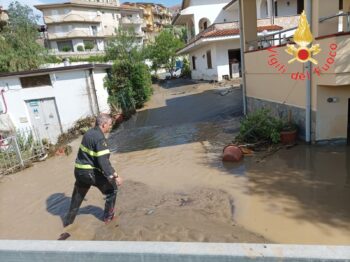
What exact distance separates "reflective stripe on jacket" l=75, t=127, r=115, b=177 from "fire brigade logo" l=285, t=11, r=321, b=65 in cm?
495

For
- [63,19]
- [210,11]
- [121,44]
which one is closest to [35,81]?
[121,44]

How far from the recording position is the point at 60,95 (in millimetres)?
14789

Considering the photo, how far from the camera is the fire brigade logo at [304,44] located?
6605 millimetres

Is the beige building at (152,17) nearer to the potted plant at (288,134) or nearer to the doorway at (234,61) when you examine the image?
the doorway at (234,61)

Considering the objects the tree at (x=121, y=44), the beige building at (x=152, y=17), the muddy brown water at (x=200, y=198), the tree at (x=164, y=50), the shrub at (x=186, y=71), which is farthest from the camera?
the beige building at (x=152, y=17)

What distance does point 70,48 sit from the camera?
53.2m

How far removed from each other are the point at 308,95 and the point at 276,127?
1.19m

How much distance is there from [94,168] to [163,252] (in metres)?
A: 3.29

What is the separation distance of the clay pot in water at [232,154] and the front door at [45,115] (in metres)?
10.5

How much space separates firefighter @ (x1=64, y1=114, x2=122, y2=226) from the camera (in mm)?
4535

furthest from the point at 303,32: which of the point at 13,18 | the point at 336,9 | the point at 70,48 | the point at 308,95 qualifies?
the point at 70,48

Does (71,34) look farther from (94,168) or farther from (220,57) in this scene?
(94,168)

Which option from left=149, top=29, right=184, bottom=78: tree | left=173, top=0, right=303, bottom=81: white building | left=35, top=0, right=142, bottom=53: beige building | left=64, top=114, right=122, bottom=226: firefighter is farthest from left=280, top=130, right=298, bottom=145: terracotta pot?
left=35, top=0, right=142, bottom=53: beige building

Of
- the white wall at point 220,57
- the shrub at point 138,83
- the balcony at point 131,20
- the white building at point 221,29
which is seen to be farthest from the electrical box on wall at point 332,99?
the balcony at point 131,20
